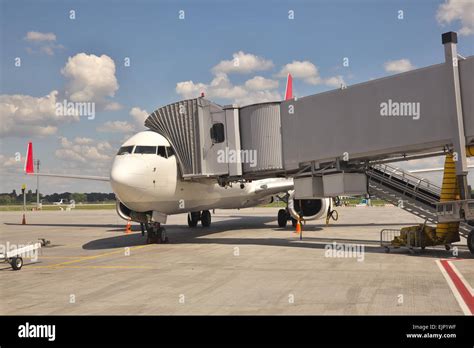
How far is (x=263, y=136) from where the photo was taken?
2005 centimetres

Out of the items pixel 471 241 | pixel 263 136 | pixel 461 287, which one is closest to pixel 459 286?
pixel 461 287

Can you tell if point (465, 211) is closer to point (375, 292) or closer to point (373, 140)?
point (373, 140)

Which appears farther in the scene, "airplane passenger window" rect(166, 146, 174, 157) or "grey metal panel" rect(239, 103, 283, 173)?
"airplane passenger window" rect(166, 146, 174, 157)

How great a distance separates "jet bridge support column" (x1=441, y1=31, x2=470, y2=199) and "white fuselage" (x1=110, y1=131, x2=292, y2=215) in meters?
11.5

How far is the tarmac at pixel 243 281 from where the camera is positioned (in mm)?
8625

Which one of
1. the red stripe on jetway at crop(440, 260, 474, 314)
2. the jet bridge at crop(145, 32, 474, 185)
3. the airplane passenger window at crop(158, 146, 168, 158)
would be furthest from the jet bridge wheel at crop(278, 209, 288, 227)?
the red stripe on jetway at crop(440, 260, 474, 314)

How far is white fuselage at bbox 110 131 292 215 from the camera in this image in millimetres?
18219

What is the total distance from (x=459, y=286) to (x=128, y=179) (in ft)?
41.1

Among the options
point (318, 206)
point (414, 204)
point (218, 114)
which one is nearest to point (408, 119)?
point (414, 204)

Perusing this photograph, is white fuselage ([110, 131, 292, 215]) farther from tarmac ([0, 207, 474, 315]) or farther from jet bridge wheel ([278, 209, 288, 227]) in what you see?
jet bridge wheel ([278, 209, 288, 227])

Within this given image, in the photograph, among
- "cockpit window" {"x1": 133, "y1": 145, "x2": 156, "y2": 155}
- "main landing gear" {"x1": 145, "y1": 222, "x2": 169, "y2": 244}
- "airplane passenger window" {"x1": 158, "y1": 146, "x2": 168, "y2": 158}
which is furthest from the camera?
"main landing gear" {"x1": 145, "y1": 222, "x2": 169, "y2": 244}

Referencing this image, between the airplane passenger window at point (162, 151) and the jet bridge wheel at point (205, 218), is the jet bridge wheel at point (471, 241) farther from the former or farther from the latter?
the jet bridge wheel at point (205, 218)

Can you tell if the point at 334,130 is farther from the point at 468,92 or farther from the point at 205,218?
the point at 205,218

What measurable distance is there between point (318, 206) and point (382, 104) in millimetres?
9723
